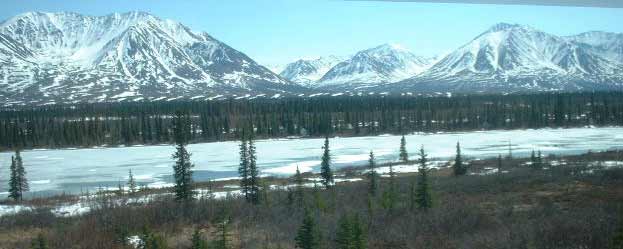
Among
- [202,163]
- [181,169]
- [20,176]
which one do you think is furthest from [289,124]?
[181,169]

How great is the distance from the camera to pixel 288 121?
4208 inches

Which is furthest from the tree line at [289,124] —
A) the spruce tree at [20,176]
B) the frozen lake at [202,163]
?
the spruce tree at [20,176]

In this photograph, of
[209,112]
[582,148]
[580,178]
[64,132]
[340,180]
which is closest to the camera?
[580,178]

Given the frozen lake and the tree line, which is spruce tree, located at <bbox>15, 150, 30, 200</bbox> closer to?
the frozen lake

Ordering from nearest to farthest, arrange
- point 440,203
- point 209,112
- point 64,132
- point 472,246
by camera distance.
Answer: point 472,246, point 440,203, point 64,132, point 209,112

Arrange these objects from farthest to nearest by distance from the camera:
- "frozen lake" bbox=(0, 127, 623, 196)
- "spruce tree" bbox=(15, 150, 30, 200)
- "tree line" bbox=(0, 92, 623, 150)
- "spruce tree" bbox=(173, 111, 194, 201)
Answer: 1. "tree line" bbox=(0, 92, 623, 150)
2. "frozen lake" bbox=(0, 127, 623, 196)
3. "spruce tree" bbox=(15, 150, 30, 200)
4. "spruce tree" bbox=(173, 111, 194, 201)

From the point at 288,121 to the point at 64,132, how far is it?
144 feet

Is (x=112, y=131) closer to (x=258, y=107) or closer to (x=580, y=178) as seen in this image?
(x=258, y=107)

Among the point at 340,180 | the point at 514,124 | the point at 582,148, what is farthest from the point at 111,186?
the point at 514,124

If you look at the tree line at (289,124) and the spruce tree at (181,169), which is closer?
the spruce tree at (181,169)

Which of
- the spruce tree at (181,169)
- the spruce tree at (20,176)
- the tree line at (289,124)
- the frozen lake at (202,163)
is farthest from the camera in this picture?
the tree line at (289,124)

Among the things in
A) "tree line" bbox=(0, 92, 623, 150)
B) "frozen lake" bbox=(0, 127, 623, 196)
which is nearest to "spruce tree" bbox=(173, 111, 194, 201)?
"frozen lake" bbox=(0, 127, 623, 196)

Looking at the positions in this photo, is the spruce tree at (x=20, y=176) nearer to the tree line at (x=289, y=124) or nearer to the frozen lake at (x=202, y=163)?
the frozen lake at (x=202, y=163)

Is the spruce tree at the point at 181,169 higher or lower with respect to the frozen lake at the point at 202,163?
higher
